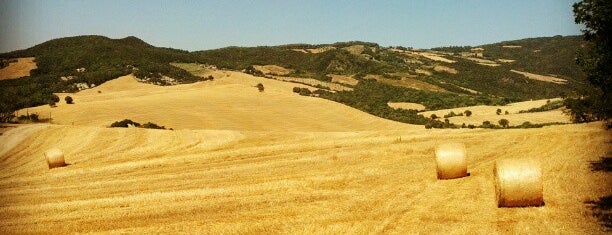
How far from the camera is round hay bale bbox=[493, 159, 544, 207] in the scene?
43.7 feet

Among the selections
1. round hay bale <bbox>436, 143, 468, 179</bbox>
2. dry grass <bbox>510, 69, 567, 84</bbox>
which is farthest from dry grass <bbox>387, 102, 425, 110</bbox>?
dry grass <bbox>510, 69, 567, 84</bbox>

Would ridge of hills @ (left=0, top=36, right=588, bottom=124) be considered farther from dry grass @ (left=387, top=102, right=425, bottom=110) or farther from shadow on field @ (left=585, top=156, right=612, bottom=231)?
shadow on field @ (left=585, top=156, right=612, bottom=231)

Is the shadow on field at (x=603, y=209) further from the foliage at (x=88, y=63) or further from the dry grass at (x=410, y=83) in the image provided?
the dry grass at (x=410, y=83)

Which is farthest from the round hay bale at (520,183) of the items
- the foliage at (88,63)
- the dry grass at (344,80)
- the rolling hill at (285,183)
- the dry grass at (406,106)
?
the dry grass at (344,80)

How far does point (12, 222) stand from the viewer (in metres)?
17.0

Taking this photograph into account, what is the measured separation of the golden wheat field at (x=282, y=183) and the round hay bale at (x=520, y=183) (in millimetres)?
268

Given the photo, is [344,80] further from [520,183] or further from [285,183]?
[520,183]

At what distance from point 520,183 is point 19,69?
137331 mm

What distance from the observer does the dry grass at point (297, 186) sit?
45.1 ft

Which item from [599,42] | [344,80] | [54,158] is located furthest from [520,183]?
[344,80]

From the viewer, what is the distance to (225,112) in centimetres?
6500

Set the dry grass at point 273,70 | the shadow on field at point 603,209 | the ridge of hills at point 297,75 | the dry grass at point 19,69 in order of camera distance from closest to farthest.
Answer: the shadow on field at point 603,209
the ridge of hills at point 297,75
the dry grass at point 19,69
the dry grass at point 273,70

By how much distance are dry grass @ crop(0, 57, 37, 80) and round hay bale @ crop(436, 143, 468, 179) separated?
384ft

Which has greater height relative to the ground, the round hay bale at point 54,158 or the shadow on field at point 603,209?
the shadow on field at point 603,209
